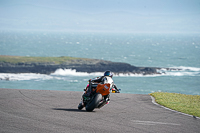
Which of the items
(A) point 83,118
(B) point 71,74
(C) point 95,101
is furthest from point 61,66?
(A) point 83,118

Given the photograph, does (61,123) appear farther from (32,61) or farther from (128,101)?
(32,61)

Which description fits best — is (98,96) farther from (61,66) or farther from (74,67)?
(61,66)

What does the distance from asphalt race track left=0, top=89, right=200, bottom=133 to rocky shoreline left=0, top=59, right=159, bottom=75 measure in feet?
235

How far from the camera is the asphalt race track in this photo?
10.5 metres

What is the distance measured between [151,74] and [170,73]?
309 inches

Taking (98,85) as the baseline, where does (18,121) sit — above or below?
below

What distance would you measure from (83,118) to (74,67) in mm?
82720

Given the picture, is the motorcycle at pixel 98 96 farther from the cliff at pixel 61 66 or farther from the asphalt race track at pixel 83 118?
the cliff at pixel 61 66

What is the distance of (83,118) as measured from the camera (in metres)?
12.0

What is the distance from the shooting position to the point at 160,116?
44.7 ft

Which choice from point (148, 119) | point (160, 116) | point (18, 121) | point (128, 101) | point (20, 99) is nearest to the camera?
point (18, 121)

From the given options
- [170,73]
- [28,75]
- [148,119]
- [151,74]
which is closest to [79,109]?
[148,119]

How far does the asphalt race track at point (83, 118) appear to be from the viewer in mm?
10477

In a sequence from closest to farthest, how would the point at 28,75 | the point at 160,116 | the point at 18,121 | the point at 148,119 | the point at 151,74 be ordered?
the point at 18,121, the point at 148,119, the point at 160,116, the point at 28,75, the point at 151,74
